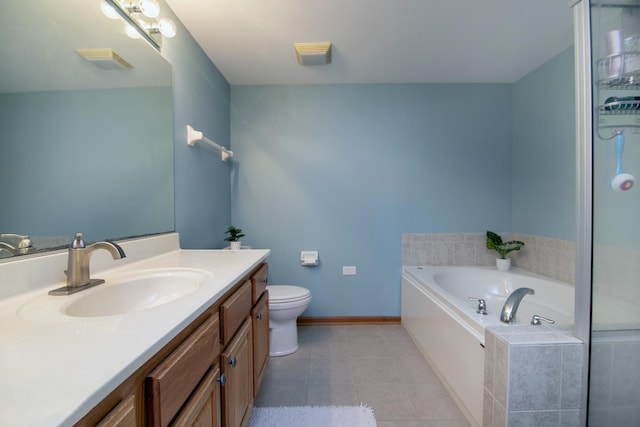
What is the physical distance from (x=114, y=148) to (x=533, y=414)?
6.86 feet

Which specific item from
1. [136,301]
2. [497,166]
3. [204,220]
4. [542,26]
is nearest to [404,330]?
[497,166]

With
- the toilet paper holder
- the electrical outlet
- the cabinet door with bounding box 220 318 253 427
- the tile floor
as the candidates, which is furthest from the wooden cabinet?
the electrical outlet

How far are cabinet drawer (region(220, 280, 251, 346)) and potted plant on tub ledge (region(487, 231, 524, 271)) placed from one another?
2275 millimetres

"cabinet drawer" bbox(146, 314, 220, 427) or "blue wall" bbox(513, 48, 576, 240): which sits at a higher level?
"blue wall" bbox(513, 48, 576, 240)

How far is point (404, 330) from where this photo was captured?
2.44 meters

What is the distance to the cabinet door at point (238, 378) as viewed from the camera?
38.7 inches

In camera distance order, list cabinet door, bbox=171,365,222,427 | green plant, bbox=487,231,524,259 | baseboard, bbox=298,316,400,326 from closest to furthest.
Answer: cabinet door, bbox=171,365,222,427
green plant, bbox=487,231,524,259
baseboard, bbox=298,316,400,326

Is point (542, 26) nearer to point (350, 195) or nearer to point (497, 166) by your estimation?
point (497, 166)

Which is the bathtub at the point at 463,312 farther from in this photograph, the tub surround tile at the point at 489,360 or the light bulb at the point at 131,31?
the light bulb at the point at 131,31

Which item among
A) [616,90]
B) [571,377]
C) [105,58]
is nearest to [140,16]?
[105,58]

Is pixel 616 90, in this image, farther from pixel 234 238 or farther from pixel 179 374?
pixel 234 238

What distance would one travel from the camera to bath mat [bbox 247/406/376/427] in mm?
1392

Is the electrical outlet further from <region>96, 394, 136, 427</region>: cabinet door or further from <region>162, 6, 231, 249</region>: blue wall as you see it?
<region>96, 394, 136, 427</region>: cabinet door

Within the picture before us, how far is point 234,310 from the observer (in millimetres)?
1077
